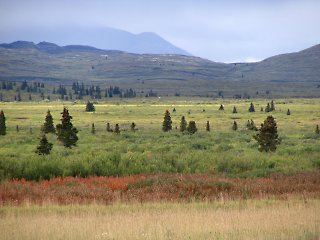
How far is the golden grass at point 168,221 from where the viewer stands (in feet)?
34.6

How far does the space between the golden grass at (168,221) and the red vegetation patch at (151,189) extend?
1.19 meters

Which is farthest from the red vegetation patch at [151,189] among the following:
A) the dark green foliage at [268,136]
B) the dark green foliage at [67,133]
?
the dark green foliage at [67,133]

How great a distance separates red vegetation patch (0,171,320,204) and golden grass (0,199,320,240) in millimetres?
1195

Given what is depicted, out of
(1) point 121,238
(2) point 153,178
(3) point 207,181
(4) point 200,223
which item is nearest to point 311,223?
(4) point 200,223

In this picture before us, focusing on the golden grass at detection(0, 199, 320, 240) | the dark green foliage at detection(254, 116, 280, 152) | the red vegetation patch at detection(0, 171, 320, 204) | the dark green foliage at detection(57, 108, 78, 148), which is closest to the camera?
the golden grass at detection(0, 199, 320, 240)

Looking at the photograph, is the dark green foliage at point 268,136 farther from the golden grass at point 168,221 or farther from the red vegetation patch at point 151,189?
the golden grass at point 168,221

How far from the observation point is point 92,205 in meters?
14.5

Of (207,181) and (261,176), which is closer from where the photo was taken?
(207,181)

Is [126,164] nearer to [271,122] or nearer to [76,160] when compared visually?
[76,160]

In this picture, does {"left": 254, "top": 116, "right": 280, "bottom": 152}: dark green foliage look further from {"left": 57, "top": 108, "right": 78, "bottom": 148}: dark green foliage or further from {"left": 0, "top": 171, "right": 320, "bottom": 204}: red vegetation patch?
{"left": 57, "top": 108, "right": 78, "bottom": 148}: dark green foliage

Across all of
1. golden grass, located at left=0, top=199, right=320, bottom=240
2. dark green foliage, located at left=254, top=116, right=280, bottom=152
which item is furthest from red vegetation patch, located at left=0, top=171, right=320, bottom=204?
dark green foliage, located at left=254, top=116, right=280, bottom=152

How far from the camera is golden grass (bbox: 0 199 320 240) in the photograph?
10531 mm

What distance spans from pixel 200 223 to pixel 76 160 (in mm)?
12186

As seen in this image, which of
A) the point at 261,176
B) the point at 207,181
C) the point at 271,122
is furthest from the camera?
the point at 271,122
